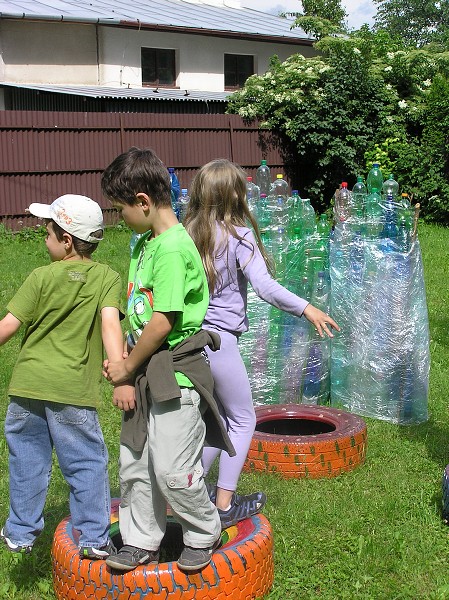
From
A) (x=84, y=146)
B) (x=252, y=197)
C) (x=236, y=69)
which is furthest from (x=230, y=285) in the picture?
(x=236, y=69)

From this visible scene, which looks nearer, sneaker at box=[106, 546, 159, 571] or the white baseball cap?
sneaker at box=[106, 546, 159, 571]

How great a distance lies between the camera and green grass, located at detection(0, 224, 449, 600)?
351cm

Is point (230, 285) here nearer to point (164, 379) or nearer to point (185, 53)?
point (164, 379)

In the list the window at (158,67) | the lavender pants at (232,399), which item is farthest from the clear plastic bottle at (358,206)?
the window at (158,67)

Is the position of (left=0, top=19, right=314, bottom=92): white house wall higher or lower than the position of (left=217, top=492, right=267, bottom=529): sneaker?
higher

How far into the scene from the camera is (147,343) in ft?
9.52

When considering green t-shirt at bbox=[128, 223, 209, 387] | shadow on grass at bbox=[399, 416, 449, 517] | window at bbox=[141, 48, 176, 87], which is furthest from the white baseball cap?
window at bbox=[141, 48, 176, 87]

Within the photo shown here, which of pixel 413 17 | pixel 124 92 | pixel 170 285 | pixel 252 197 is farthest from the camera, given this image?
pixel 413 17

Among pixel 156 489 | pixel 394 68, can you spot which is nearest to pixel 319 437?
pixel 156 489

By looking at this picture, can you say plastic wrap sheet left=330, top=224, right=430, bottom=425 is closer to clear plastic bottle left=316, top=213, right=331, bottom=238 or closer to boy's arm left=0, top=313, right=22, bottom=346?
clear plastic bottle left=316, top=213, right=331, bottom=238

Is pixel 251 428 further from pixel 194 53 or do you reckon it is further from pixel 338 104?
pixel 194 53

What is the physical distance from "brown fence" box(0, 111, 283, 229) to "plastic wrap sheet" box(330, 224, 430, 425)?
9387 millimetres

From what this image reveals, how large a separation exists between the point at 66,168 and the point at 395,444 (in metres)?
10.9

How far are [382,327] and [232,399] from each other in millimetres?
2383
